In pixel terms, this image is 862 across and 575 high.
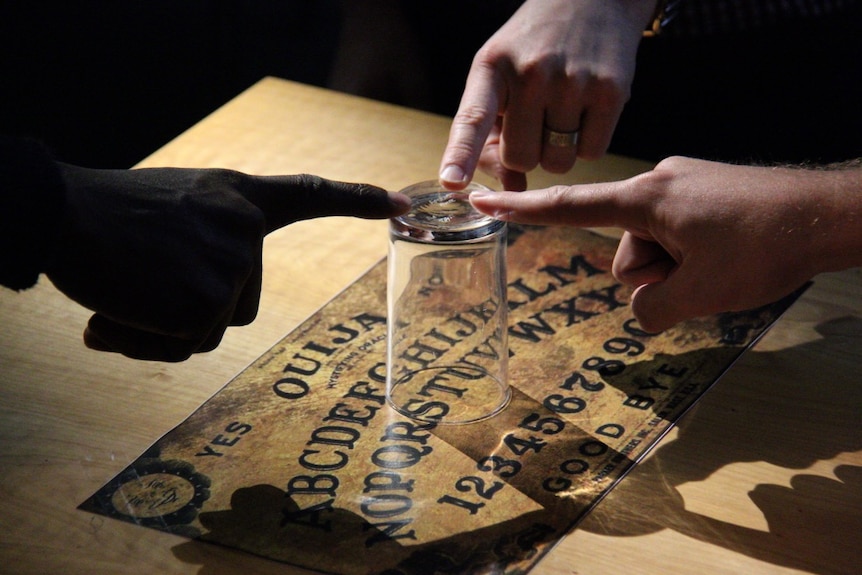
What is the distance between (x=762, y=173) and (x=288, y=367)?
0.45 m

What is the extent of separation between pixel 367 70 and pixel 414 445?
0.95 meters

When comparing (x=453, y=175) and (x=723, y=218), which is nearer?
(x=723, y=218)

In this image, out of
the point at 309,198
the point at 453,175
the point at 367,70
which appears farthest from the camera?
the point at 367,70

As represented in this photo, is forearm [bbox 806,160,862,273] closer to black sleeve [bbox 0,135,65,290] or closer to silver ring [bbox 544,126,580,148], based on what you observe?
silver ring [bbox 544,126,580,148]

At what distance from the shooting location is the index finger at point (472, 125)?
0.95 meters

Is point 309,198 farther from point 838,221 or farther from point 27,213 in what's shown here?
point 838,221

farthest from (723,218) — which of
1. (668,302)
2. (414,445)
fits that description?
(414,445)

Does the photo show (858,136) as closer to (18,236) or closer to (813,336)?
(813,336)

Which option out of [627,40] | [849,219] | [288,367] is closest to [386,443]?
[288,367]

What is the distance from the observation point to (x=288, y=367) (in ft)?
2.96

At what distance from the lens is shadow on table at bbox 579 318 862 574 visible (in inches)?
28.0

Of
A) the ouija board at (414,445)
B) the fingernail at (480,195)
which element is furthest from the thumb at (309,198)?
the ouija board at (414,445)

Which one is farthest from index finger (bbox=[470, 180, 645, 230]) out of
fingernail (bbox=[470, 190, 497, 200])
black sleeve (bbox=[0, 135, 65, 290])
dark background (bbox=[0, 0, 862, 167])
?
dark background (bbox=[0, 0, 862, 167])

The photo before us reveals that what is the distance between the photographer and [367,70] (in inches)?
63.8
